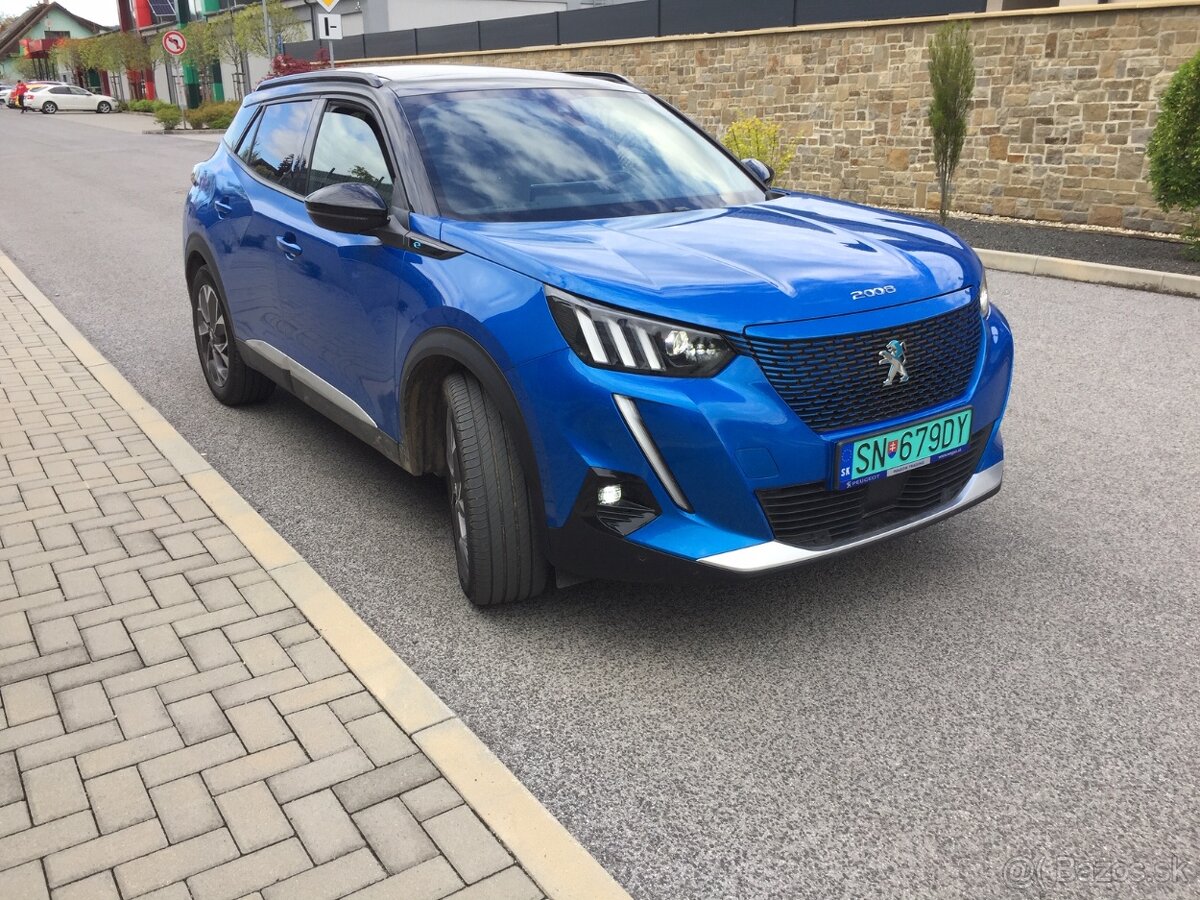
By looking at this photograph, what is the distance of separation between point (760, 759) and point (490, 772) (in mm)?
726

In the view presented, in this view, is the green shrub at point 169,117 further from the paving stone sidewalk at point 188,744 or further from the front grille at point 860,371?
the front grille at point 860,371

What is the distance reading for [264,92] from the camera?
18.3 ft

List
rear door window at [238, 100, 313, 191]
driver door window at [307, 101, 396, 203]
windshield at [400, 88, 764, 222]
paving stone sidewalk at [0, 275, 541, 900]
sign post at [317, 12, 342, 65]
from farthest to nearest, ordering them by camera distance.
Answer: sign post at [317, 12, 342, 65], rear door window at [238, 100, 313, 191], driver door window at [307, 101, 396, 203], windshield at [400, 88, 764, 222], paving stone sidewalk at [0, 275, 541, 900]

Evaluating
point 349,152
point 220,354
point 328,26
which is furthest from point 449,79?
point 328,26

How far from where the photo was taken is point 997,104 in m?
13.7

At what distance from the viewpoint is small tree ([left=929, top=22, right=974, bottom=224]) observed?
40.5 ft

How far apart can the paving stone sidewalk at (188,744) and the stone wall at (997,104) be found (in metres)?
11.9

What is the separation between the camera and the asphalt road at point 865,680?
8.19 feet

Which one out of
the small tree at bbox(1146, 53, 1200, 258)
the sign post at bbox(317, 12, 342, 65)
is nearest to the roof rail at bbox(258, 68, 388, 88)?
the small tree at bbox(1146, 53, 1200, 258)

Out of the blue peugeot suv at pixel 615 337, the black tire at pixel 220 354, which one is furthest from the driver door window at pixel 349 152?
the black tire at pixel 220 354

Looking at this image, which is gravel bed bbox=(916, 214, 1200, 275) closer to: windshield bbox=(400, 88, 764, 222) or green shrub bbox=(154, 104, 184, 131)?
windshield bbox=(400, 88, 764, 222)

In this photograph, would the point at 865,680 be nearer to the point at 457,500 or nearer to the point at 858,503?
the point at 858,503

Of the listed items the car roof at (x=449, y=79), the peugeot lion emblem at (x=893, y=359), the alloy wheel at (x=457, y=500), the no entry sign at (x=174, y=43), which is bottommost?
the alloy wheel at (x=457, y=500)

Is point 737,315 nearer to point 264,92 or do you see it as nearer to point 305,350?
point 305,350
